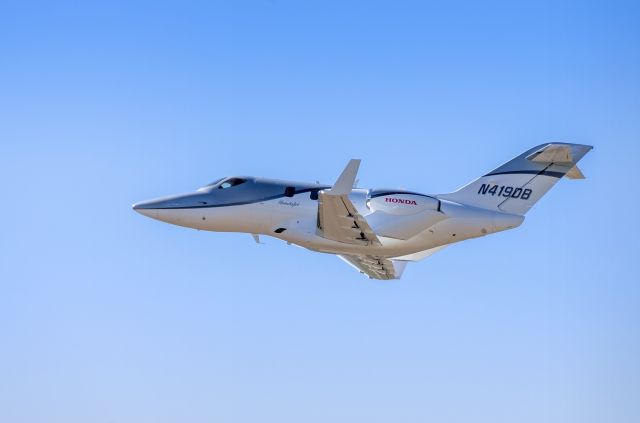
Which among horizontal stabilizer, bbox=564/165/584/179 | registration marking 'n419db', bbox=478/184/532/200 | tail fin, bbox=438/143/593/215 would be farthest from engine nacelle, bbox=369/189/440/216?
horizontal stabilizer, bbox=564/165/584/179

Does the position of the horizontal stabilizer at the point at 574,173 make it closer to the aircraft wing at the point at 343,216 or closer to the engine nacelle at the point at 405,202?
the engine nacelle at the point at 405,202

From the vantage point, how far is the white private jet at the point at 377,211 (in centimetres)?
4553

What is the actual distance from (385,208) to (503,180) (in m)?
4.88

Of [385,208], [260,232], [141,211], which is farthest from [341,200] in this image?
[141,211]

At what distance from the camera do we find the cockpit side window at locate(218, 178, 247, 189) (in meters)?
48.8

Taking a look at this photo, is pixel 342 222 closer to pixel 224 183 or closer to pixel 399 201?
pixel 399 201

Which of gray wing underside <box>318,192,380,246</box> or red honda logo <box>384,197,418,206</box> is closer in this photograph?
gray wing underside <box>318,192,380,246</box>

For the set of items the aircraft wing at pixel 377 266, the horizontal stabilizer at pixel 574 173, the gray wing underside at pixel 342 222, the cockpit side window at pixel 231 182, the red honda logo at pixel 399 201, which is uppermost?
the cockpit side window at pixel 231 182

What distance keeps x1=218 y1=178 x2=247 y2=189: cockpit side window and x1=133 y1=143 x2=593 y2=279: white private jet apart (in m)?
0.04

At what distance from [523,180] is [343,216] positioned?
7764mm

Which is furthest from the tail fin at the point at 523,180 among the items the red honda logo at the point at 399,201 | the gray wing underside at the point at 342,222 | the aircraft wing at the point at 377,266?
the gray wing underside at the point at 342,222

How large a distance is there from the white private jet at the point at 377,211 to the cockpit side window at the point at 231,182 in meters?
0.04

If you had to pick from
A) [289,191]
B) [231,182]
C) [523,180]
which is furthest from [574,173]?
[231,182]

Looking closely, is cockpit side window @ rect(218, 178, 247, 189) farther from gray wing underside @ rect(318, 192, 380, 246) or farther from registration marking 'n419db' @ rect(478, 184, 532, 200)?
registration marking 'n419db' @ rect(478, 184, 532, 200)
